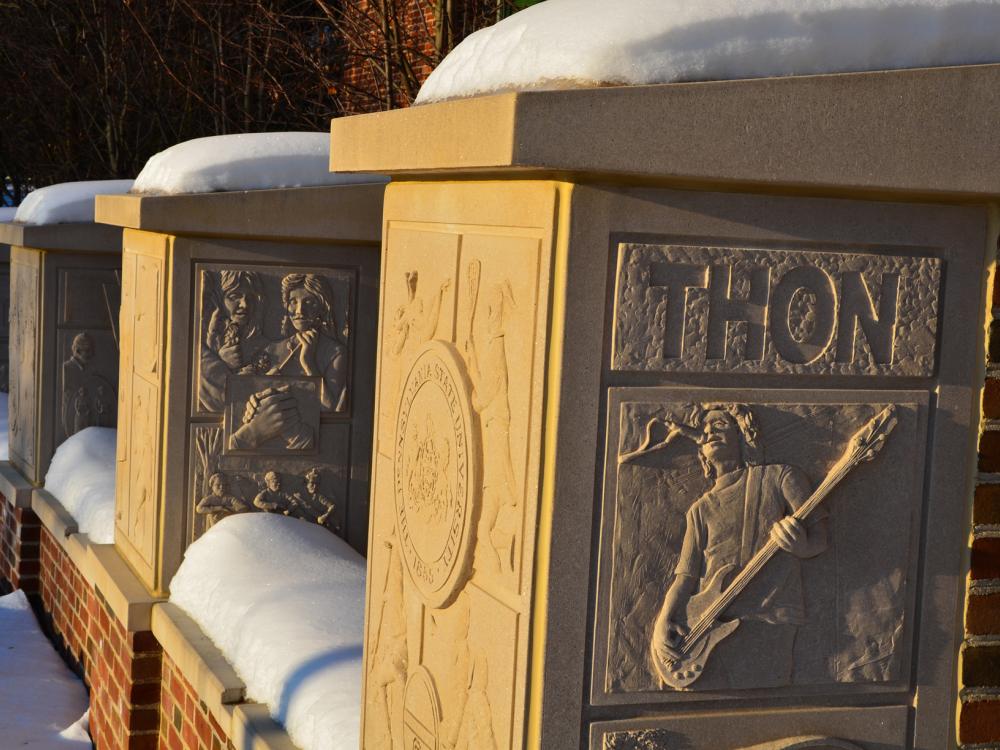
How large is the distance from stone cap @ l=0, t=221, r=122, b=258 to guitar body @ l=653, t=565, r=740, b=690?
5.70 metres

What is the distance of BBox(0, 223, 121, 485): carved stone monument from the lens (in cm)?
775

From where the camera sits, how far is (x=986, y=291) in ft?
8.61

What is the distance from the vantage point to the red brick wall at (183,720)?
450 centimetres

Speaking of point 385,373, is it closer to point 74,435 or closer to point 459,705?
point 459,705

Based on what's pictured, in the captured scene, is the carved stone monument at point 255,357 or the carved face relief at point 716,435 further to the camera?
the carved stone monument at point 255,357

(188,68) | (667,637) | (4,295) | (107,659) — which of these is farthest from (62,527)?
(188,68)

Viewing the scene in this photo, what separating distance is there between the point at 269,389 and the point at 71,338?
9.57 feet

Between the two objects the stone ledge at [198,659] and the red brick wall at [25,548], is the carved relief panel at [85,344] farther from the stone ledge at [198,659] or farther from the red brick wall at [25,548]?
the stone ledge at [198,659]

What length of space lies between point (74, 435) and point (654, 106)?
6240 mm

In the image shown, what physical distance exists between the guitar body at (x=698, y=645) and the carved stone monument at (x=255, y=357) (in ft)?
10.0

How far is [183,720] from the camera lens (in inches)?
196

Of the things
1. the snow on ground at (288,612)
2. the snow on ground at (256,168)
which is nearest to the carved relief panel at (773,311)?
the snow on ground at (288,612)

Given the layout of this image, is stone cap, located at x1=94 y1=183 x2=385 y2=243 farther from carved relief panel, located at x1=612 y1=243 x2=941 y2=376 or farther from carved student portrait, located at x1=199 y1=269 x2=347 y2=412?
carved relief panel, located at x1=612 y1=243 x2=941 y2=376

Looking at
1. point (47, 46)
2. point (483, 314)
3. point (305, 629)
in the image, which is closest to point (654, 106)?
point (483, 314)
